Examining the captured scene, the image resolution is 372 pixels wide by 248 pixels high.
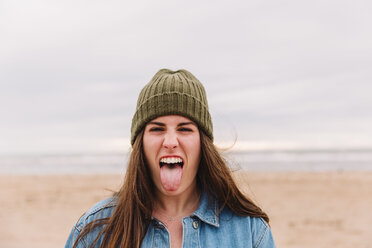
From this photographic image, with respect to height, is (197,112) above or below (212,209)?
above

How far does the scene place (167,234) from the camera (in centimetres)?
250

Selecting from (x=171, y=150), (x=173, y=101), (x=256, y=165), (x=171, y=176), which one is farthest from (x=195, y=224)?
(x=256, y=165)

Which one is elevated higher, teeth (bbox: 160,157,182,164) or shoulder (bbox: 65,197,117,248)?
teeth (bbox: 160,157,182,164)

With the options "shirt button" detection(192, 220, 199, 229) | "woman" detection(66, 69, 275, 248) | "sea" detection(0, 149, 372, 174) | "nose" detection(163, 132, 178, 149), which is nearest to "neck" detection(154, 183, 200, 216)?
"woman" detection(66, 69, 275, 248)

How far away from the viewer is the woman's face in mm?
2455

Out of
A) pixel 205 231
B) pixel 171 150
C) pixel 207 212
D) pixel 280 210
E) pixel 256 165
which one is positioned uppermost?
pixel 256 165

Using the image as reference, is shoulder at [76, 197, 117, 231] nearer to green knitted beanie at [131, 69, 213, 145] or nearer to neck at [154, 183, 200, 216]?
neck at [154, 183, 200, 216]

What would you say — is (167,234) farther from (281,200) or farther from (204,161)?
(281,200)

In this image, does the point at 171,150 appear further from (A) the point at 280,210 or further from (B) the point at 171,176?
(A) the point at 280,210

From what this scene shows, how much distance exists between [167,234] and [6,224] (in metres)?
9.56

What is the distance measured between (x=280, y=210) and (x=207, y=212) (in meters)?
9.80

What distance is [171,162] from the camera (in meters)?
2.46

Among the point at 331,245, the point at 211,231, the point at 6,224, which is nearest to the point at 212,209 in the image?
the point at 211,231

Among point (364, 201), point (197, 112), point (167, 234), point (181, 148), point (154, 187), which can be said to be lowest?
point (167, 234)
